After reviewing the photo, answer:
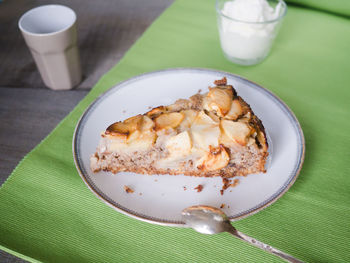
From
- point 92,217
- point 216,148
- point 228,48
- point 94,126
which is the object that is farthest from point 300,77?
point 92,217

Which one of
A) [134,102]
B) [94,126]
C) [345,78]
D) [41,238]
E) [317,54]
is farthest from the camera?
[317,54]

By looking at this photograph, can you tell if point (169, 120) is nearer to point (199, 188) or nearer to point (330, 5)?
point (199, 188)

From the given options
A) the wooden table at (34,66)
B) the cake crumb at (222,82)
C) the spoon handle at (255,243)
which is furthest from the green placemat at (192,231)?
the cake crumb at (222,82)

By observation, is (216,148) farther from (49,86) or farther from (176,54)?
(49,86)

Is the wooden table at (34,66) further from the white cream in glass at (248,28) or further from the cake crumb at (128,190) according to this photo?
the white cream in glass at (248,28)

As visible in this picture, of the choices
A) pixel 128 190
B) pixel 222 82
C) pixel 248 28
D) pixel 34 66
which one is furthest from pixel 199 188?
pixel 34 66

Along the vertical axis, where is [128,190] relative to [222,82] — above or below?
below
